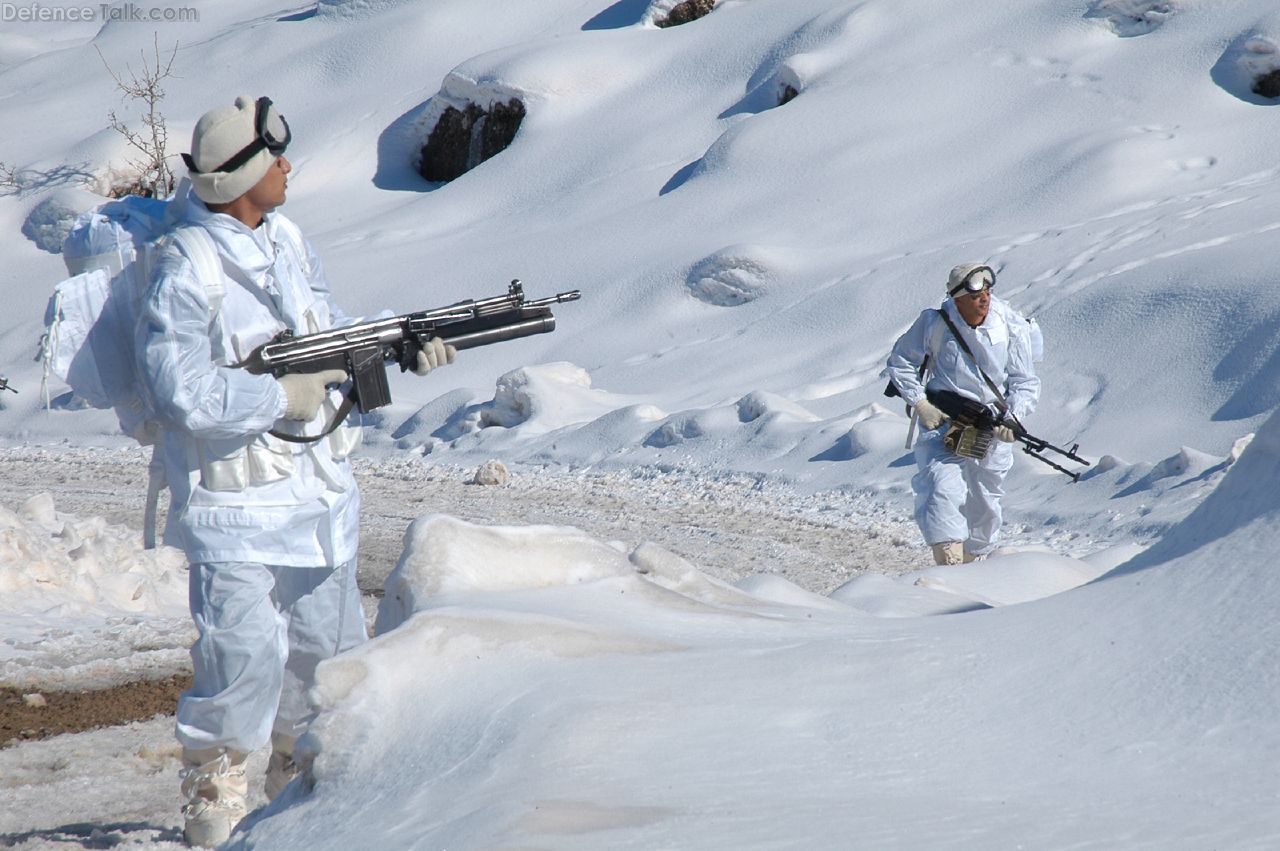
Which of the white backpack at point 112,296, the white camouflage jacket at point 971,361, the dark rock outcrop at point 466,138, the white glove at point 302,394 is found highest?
the white backpack at point 112,296

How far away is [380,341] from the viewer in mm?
3514

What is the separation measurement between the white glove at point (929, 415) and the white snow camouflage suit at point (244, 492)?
3439mm

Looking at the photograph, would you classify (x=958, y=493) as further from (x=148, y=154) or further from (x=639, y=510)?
(x=148, y=154)

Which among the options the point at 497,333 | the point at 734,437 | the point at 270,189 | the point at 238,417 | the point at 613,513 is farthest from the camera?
the point at 734,437

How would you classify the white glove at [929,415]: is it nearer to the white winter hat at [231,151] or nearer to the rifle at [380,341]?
the rifle at [380,341]

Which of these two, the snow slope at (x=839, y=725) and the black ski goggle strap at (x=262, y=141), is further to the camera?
the black ski goggle strap at (x=262, y=141)

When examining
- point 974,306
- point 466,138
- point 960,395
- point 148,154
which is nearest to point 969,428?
point 960,395

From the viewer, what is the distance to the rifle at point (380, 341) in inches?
132

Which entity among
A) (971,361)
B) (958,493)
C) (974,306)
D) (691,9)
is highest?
(974,306)

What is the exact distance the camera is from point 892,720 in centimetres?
216

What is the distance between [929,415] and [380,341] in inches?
134

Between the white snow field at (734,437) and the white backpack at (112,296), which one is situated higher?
the white backpack at (112,296)

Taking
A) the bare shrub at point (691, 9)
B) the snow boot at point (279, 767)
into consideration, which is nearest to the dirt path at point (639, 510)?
the snow boot at point (279, 767)

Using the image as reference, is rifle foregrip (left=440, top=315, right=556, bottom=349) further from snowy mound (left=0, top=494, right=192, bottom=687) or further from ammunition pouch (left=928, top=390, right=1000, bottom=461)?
ammunition pouch (left=928, top=390, right=1000, bottom=461)
